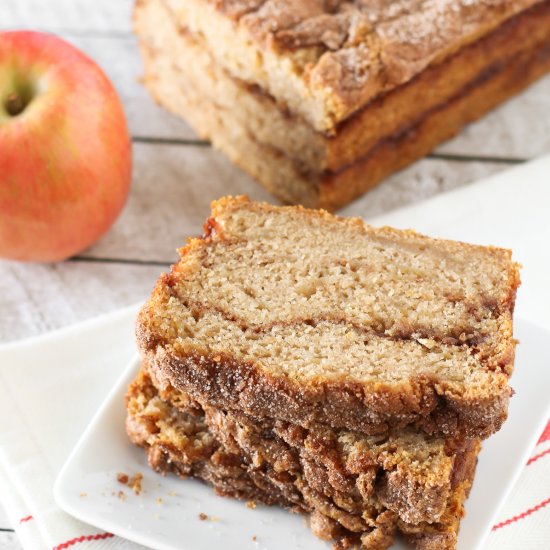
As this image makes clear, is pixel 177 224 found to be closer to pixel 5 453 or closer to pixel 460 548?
pixel 5 453

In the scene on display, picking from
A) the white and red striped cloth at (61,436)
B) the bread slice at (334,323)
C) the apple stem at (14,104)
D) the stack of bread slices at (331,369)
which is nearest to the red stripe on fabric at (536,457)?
the white and red striped cloth at (61,436)

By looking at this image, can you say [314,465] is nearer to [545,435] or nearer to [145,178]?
[545,435]

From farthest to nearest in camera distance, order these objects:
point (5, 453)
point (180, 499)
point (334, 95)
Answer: point (334, 95) < point (5, 453) < point (180, 499)

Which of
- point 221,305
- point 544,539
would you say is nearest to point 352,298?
point 221,305

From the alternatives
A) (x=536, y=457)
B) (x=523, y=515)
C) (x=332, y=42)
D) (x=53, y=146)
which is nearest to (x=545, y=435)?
(x=536, y=457)

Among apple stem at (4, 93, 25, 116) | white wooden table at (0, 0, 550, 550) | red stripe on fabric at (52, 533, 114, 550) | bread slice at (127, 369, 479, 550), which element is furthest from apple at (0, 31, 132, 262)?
red stripe on fabric at (52, 533, 114, 550)

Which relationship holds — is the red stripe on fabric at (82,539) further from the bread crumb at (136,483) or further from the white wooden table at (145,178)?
the white wooden table at (145,178)
